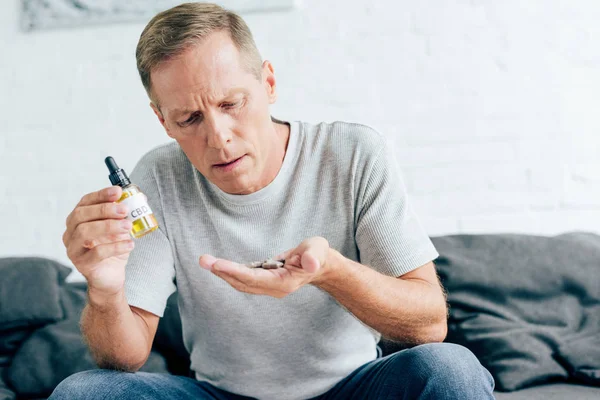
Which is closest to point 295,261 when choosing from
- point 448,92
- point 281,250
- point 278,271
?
point 278,271

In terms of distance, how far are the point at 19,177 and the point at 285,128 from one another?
1.20 m

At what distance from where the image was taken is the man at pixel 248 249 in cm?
107

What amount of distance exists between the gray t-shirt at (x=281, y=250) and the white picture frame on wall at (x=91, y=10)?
911mm

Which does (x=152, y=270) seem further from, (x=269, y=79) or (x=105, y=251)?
(x=269, y=79)

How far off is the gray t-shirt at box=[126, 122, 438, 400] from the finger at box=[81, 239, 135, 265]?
0.23m

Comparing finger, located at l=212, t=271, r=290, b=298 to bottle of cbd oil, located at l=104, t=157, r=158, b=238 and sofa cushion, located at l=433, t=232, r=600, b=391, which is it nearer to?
bottle of cbd oil, located at l=104, t=157, r=158, b=238

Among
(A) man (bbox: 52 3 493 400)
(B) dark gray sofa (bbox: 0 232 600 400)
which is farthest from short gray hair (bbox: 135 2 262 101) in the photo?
(B) dark gray sofa (bbox: 0 232 600 400)

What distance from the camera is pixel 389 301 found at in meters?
1.11

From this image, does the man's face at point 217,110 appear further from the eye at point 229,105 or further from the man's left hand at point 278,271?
the man's left hand at point 278,271

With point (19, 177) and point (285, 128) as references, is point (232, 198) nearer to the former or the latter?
point (285, 128)

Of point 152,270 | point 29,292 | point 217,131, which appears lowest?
point 29,292

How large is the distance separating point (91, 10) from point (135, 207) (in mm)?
1307

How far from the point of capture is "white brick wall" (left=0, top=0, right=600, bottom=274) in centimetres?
192

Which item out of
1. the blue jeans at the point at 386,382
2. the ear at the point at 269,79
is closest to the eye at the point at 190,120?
the ear at the point at 269,79
